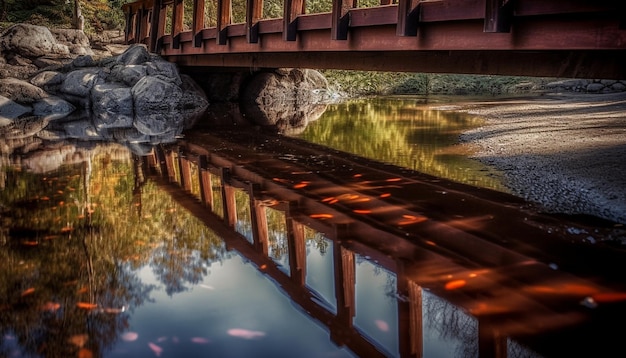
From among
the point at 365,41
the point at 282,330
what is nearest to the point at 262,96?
the point at 365,41

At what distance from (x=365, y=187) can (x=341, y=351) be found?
12.6 ft

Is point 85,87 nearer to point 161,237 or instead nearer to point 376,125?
point 376,125

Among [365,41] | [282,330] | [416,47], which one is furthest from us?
[365,41]

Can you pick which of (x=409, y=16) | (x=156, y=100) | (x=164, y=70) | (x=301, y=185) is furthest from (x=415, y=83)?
(x=301, y=185)

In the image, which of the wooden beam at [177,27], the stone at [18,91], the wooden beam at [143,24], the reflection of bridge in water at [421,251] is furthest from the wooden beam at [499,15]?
the wooden beam at [143,24]

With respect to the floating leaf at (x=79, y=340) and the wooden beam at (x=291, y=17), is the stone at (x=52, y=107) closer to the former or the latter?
the wooden beam at (x=291, y=17)

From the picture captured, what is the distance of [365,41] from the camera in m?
9.13

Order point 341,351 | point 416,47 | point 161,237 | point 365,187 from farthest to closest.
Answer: point 416,47 → point 365,187 → point 161,237 → point 341,351

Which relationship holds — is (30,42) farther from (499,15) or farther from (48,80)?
(499,15)

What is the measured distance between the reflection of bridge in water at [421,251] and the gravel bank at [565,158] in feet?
1.74

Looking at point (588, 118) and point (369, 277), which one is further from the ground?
point (588, 118)

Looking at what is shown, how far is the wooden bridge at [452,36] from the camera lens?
231 inches

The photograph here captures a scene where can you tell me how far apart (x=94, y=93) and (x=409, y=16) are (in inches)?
481

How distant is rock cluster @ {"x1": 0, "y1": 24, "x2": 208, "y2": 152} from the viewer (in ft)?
46.2
